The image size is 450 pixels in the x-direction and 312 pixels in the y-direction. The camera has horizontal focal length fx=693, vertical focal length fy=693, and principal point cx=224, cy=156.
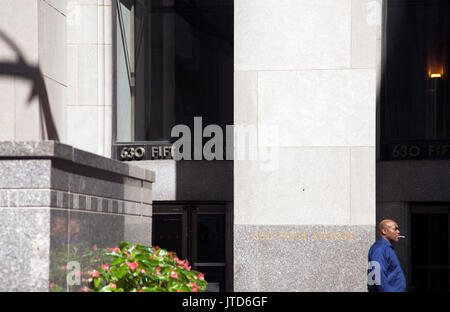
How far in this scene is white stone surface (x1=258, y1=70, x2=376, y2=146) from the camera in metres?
12.7

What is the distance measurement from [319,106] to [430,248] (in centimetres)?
524

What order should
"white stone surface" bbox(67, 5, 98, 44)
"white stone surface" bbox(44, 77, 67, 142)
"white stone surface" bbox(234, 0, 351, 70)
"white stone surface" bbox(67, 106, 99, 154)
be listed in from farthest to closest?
"white stone surface" bbox(67, 5, 98, 44) → "white stone surface" bbox(67, 106, 99, 154) → "white stone surface" bbox(44, 77, 67, 142) → "white stone surface" bbox(234, 0, 351, 70)

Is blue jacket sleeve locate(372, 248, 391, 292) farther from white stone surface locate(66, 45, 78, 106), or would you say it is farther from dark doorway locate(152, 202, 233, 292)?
white stone surface locate(66, 45, 78, 106)

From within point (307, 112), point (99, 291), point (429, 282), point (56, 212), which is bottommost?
→ point (429, 282)

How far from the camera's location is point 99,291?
7602 mm

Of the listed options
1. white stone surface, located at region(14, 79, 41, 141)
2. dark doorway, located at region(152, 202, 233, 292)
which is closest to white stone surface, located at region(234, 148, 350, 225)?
white stone surface, located at region(14, 79, 41, 141)

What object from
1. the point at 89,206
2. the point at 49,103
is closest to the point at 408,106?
the point at 49,103

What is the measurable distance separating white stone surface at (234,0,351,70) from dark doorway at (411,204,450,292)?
194 inches

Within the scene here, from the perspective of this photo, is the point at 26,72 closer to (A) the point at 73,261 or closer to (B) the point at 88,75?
(B) the point at 88,75

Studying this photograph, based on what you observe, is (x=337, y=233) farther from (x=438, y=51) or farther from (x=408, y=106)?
(x=438, y=51)

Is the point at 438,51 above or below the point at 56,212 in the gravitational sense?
above

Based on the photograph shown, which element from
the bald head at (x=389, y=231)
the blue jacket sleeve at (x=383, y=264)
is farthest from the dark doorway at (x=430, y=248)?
the blue jacket sleeve at (x=383, y=264)

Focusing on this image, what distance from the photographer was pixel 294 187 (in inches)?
502

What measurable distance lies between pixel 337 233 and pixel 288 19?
4061 millimetres
